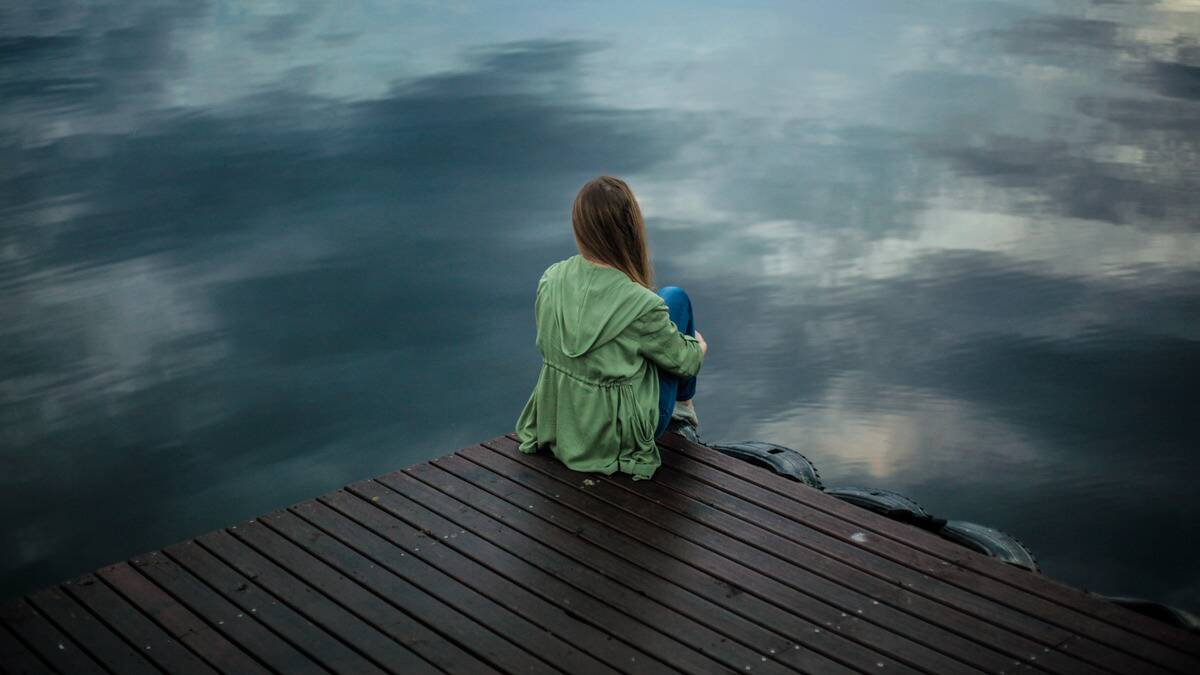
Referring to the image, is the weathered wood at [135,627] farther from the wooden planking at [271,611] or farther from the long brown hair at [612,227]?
the long brown hair at [612,227]

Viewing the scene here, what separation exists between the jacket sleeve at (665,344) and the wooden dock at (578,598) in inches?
14.8

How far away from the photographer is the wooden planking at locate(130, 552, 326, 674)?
9.72 ft

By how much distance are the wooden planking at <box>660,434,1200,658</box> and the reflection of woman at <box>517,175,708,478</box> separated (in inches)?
10.9

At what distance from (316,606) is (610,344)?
3.85 feet

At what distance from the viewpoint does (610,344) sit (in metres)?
3.73

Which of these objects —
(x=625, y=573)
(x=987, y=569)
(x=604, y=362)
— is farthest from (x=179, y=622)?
(x=987, y=569)

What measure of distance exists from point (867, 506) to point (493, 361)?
12.1 ft

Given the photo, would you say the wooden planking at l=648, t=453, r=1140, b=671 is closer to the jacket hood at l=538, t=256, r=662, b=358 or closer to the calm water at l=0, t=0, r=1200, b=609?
the jacket hood at l=538, t=256, r=662, b=358

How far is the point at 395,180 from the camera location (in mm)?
9914

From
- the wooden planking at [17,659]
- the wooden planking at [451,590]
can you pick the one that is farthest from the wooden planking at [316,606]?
the wooden planking at [17,659]

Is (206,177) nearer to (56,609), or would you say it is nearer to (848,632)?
(56,609)

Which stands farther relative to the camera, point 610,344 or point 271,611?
point 610,344

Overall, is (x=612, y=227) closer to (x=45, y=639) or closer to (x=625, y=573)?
(x=625, y=573)

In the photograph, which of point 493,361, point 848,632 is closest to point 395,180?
point 493,361
